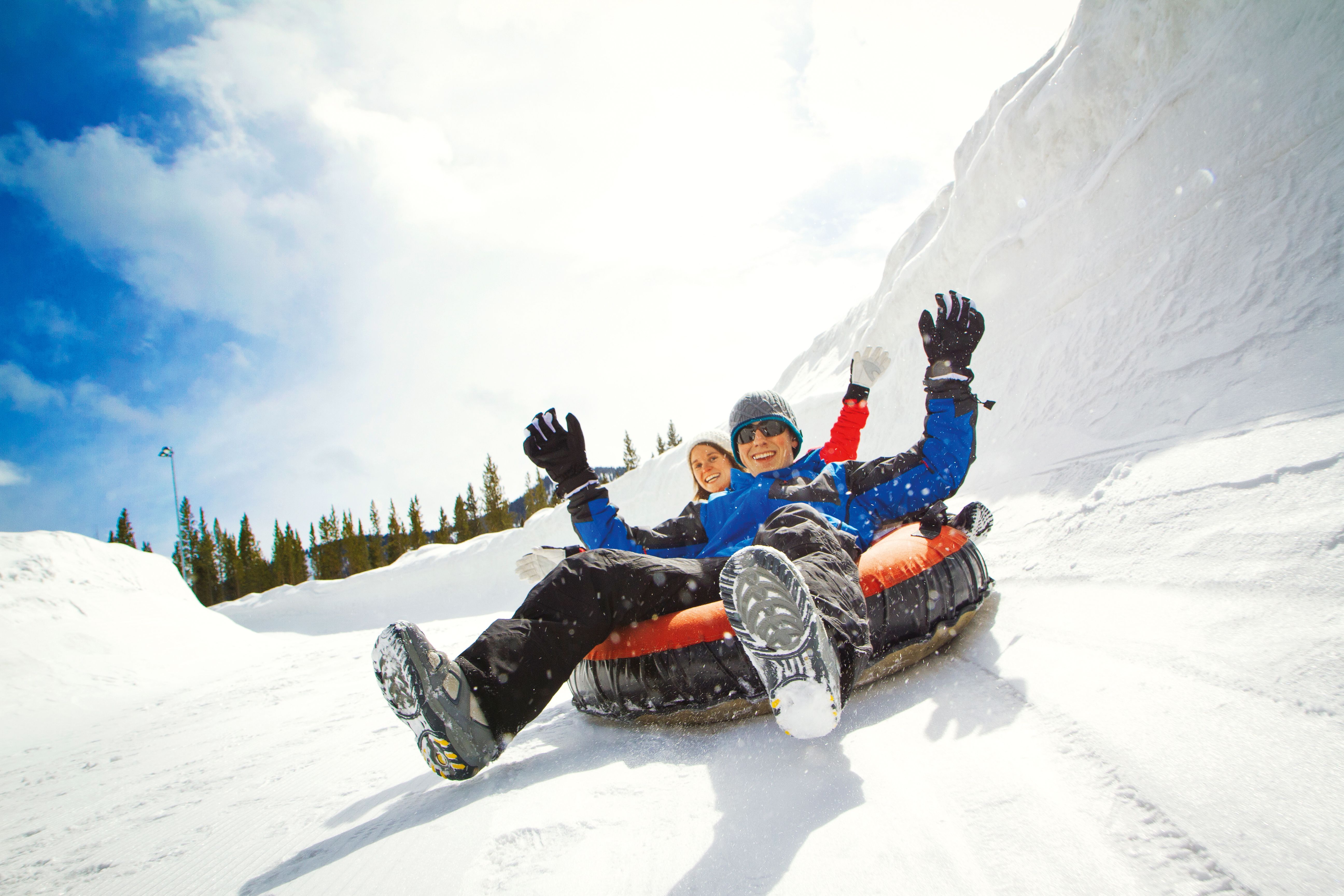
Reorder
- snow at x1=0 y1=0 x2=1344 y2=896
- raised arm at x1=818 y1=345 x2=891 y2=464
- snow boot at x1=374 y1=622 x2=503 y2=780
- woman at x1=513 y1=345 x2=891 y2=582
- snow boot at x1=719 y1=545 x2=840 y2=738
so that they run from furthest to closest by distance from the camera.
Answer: raised arm at x1=818 y1=345 x2=891 y2=464, woman at x1=513 y1=345 x2=891 y2=582, snow boot at x1=374 y1=622 x2=503 y2=780, snow boot at x1=719 y1=545 x2=840 y2=738, snow at x1=0 y1=0 x2=1344 y2=896

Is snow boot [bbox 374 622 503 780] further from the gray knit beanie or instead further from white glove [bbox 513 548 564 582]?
the gray knit beanie

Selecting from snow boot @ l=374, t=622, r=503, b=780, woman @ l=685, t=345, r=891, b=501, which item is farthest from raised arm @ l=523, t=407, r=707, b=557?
snow boot @ l=374, t=622, r=503, b=780

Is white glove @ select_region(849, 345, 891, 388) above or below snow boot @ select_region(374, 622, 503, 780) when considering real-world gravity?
above

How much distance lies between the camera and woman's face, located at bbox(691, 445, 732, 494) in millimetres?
3182

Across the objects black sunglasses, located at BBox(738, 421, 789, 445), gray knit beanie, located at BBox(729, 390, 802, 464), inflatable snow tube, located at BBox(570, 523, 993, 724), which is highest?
gray knit beanie, located at BBox(729, 390, 802, 464)

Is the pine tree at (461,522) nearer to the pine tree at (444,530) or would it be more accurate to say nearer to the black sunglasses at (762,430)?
the pine tree at (444,530)

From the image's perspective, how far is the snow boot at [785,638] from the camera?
112cm

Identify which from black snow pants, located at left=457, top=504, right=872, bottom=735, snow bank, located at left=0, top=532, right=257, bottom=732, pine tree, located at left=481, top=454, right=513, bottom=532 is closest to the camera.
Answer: black snow pants, located at left=457, top=504, right=872, bottom=735

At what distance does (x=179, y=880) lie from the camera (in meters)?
1.11

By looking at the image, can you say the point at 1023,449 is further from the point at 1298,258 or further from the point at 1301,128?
the point at 1301,128

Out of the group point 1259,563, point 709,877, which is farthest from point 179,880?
point 1259,563

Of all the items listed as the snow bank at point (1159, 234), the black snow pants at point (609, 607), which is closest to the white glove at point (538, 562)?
the black snow pants at point (609, 607)

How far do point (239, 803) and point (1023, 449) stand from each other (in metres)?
4.27

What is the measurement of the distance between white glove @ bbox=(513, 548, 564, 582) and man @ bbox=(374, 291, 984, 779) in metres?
0.27
